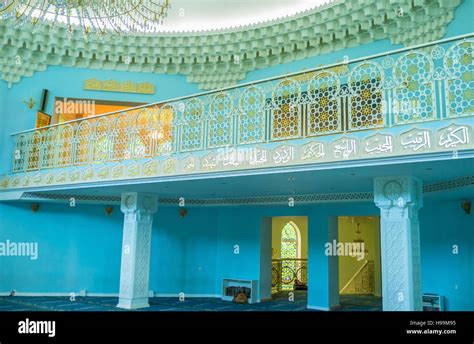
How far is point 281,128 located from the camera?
7.19 metres

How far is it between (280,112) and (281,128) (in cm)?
181

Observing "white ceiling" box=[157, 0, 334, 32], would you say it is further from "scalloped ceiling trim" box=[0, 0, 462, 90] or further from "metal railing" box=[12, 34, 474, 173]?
"metal railing" box=[12, 34, 474, 173]

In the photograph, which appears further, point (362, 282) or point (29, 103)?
point (362, 282)

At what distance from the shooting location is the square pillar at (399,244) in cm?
687

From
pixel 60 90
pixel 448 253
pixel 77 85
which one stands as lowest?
pixel 448 253

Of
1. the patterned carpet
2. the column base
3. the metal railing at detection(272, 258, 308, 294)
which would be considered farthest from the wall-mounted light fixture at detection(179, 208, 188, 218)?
the metal railing at detection(272, 258, 308, 294)

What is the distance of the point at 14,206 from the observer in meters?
11.9

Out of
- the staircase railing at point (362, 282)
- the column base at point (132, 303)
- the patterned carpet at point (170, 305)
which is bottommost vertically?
the patterned carpet at point (170, 305)

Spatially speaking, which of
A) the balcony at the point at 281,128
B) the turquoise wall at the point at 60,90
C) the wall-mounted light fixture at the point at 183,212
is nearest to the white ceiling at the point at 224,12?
the turquoise wall at the point at 60,90

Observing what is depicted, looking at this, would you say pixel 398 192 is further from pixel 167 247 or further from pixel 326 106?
pixel 167 247

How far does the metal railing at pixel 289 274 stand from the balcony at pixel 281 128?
25.7 feet

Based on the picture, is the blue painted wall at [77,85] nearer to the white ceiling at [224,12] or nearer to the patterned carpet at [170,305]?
the white ceiling at [224,12]

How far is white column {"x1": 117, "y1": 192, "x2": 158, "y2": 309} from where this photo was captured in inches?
401

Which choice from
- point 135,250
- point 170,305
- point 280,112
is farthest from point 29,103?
point 280,112
